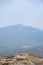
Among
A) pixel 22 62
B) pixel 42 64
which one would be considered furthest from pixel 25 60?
pixel 42 64

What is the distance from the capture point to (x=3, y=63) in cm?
2636

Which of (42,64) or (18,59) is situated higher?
(18,59)

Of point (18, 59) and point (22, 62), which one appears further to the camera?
point (18, 59)

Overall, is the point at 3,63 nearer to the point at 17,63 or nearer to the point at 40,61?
the point at 17,63

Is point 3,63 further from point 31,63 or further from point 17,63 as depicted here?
point 31,63

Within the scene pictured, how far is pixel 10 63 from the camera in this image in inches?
1020

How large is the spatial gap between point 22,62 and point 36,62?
2103 mm

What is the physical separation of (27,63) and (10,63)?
2480 millimetres

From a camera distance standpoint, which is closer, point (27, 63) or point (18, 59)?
point (27, 63)

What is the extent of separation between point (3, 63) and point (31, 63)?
13.6ft

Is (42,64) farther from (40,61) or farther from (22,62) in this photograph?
(22,62)

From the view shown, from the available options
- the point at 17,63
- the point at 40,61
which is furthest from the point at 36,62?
the point at 17,63

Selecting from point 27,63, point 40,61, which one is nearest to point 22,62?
point 27,63

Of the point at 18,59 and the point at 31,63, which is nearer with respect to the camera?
the point at 31,63
